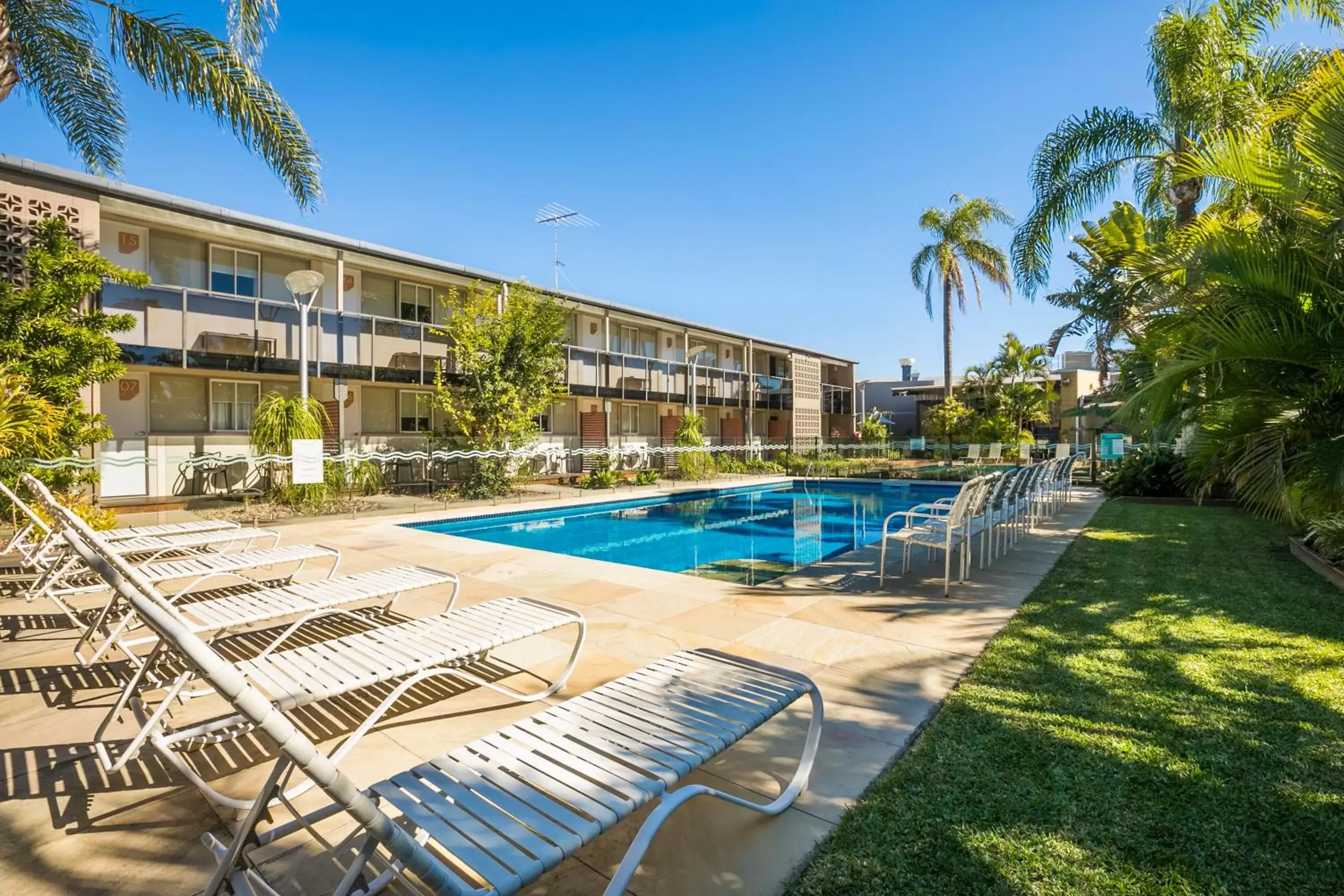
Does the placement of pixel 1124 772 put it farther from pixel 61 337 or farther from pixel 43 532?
pixel 61 337

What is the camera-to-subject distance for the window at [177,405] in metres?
13.7

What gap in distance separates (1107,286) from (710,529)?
9.95 m

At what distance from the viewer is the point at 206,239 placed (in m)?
14.1

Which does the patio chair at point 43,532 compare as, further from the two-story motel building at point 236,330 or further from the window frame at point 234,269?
the window frame at point 234,269

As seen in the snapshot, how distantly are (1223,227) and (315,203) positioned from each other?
1100cm

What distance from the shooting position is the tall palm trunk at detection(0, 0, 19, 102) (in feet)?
19.6

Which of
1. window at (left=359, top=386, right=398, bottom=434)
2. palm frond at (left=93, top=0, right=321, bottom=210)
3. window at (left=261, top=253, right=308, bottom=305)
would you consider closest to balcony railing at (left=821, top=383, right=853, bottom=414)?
window at (left=359, top=386, right=398, bottom=434)

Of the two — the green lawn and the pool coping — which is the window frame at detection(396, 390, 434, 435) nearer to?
the pool coping

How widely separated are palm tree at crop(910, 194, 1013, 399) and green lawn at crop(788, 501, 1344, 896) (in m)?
23.6

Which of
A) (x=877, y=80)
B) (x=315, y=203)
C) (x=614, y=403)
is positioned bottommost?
(x=614, y=403)

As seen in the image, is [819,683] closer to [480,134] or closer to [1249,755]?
[1249,755]

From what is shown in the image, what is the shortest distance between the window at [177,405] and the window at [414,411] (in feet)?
15.1

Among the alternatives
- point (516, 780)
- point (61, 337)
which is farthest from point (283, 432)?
point (516, 780)

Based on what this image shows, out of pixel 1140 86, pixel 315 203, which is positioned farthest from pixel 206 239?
pixel 1140 86
